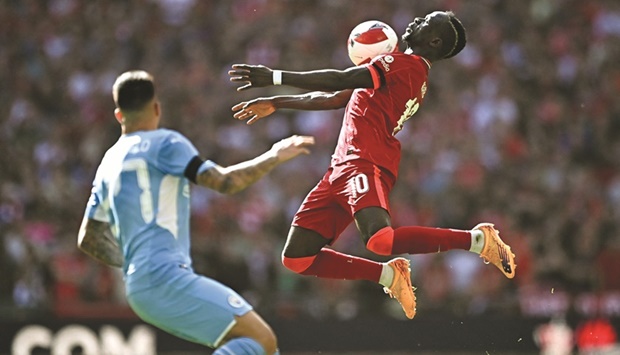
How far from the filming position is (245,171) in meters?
6.49

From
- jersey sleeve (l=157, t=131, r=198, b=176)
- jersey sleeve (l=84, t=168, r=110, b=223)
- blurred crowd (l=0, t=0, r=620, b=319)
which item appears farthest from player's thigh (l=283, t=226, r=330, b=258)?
blurred crowd (l=0, t=0, r=620, b=319)

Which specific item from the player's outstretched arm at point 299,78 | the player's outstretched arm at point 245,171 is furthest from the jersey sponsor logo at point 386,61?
the player's outstretched arm at point 245,171

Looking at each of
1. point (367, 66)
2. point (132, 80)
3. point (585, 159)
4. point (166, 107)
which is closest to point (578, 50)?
point (585, 159)

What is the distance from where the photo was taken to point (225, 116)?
17.4m

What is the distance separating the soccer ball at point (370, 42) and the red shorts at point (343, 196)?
87 cm

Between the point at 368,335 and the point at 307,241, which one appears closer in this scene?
the point at 307,241

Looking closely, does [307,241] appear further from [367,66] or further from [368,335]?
[368,335]

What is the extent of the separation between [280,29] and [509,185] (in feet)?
14.9

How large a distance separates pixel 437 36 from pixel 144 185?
9.75ft

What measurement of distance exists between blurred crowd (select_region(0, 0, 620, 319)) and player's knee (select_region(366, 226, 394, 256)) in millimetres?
6505

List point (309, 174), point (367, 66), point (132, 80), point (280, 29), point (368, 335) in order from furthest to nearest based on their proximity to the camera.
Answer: point (280, 29) < point (309, 174) < point (368, 335) < point (367, 66) < point (132, 80)

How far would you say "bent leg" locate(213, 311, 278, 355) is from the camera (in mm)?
6332

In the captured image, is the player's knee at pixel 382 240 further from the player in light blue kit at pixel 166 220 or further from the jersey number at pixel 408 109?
the player in light blue kit at pixel 166 220

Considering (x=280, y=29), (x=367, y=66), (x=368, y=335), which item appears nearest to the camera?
(x=367, y=66)
